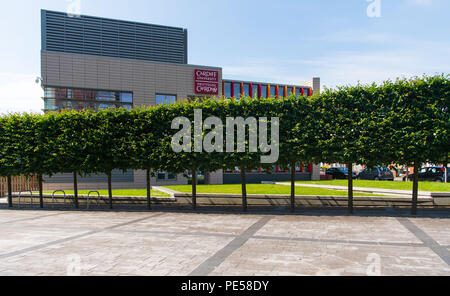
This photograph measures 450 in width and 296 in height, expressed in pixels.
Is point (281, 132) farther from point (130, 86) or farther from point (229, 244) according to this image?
point (130, 86)

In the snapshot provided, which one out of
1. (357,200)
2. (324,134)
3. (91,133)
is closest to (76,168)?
(91,133)

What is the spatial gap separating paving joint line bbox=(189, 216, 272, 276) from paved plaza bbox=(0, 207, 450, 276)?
19mm

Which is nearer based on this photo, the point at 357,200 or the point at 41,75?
the point at 357,200

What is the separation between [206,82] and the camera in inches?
1093

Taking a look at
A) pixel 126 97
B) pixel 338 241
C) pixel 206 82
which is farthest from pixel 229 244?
pixel 206 82

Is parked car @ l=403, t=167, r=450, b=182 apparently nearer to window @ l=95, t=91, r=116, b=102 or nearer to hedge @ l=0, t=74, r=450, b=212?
hedge @ l=0, t=74, r=450, b=212

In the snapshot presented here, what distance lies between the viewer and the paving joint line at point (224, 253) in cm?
579

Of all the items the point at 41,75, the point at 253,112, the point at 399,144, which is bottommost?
the point at 399,144

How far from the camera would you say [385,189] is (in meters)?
17.5

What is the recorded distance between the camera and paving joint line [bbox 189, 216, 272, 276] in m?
5.79

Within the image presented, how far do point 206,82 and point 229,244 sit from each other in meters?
21.5

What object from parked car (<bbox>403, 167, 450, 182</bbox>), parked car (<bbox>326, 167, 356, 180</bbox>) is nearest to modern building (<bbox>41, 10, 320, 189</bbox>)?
parked car (<bbox>326, 167, 356, 180</bbox>)

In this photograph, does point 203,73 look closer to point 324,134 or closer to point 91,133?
point 91,133
